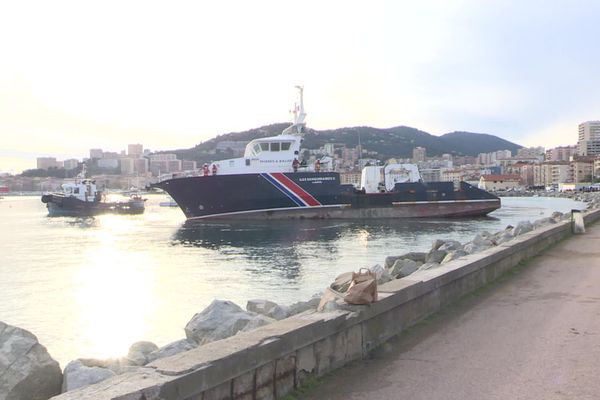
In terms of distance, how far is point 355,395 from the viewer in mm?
3955

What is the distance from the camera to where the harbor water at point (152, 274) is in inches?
397

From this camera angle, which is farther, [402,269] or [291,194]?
[291,194]

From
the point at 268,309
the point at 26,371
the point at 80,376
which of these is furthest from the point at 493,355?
the point at 26,371

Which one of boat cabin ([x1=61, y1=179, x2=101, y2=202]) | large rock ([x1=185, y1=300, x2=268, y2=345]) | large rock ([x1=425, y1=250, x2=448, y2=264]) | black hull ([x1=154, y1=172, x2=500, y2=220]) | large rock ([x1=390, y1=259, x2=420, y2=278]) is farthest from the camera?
boat cabin ([x1=61, y1=179, x2=101, y2=202])

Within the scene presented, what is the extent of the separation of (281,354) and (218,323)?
2125 mm

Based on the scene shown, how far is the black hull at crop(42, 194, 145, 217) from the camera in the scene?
204 feet

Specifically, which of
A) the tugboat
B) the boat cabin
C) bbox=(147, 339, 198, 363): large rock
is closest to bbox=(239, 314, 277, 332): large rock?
bbox=(147, 339, 198, 363): large rock

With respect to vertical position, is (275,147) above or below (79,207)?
above

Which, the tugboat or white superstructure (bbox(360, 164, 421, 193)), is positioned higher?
white superstructure (bbox(360, 164, 421, 193))

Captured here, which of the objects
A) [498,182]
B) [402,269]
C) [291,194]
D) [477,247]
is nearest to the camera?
[402,269]

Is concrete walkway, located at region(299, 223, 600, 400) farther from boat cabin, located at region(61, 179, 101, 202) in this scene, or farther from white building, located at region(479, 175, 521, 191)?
white building, located at region(479, 175, 521, 191)

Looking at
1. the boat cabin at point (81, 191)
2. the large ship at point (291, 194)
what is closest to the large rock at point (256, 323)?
the large ship at point (291, 194)

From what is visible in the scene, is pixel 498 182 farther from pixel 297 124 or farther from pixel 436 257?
pixel 436 257

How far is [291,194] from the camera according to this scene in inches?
1656
